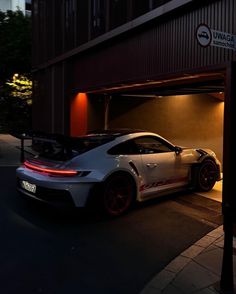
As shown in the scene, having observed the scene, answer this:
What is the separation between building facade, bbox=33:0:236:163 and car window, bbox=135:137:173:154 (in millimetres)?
1477

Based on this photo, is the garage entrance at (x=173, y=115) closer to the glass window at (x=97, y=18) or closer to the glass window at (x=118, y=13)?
the glass window at (x=97, y=18)

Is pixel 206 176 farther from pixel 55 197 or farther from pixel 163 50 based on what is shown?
pixel 55 197

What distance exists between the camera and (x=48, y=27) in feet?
56.4

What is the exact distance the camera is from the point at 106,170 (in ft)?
22.5

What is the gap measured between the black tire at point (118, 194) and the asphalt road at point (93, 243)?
184 mm

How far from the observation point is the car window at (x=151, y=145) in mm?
7852

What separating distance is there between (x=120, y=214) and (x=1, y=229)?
2020 millimetres

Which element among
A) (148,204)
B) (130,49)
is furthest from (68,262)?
(130,49)

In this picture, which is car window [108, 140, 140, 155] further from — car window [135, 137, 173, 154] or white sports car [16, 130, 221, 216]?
car window [135, 137, 173, 154]

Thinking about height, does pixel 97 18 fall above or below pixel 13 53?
below

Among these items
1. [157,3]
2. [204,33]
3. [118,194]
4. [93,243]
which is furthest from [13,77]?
[204,33]

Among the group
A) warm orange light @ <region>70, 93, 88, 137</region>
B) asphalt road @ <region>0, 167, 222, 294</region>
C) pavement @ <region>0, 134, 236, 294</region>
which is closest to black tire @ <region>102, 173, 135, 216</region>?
asphalt road @ <region>0, 167, 222, 294</region>

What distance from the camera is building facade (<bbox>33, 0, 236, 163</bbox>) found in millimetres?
7961

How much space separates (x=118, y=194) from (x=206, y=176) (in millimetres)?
2583
